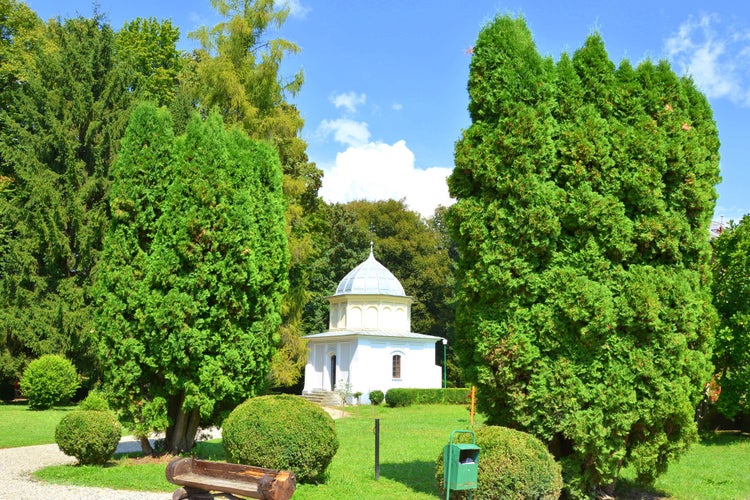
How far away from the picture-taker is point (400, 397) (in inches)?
1231

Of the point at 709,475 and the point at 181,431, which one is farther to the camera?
the point at 181,431

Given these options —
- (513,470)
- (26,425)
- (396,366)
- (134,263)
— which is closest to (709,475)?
(513,470)

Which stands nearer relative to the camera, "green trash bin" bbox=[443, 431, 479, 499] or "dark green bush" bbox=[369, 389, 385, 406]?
"green trash bin" bbox=[443, 431, 479, 499]

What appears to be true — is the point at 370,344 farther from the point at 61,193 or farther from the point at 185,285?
the point at 185,285

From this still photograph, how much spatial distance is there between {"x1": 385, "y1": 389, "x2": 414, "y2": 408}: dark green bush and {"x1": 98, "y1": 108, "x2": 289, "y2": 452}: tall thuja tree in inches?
833

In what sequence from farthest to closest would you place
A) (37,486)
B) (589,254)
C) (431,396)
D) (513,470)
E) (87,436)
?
(431,396) < (87,436) < (37,486) < (589,254) < (513,470)

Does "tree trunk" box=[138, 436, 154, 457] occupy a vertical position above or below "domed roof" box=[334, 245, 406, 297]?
below

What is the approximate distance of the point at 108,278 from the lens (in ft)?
34.1

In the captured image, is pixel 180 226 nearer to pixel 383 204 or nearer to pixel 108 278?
pixel 108 278

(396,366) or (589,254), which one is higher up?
(589,254)

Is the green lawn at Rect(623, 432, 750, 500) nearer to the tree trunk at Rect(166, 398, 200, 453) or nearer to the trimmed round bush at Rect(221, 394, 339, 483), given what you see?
the trimmed round bush at Rect(221, 394, 339, 483)

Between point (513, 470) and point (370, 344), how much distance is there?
27.0m

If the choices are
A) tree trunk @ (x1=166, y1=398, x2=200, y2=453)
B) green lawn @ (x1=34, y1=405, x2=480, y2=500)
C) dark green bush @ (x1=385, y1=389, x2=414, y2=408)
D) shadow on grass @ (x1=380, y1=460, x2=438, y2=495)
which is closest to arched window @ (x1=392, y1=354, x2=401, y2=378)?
dark green bush @ (x1=385, y1=389, x2=414, y2=408)

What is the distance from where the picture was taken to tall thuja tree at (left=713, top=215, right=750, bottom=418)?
48.5ft
